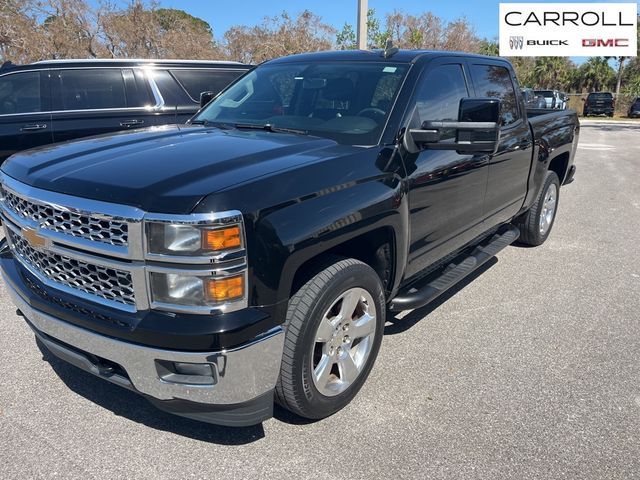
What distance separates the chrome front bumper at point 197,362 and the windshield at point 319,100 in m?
1.38

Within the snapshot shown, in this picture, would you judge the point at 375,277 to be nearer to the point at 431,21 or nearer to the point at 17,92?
the point at 17,92

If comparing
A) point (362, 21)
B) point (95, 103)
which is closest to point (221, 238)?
point (95, 103)

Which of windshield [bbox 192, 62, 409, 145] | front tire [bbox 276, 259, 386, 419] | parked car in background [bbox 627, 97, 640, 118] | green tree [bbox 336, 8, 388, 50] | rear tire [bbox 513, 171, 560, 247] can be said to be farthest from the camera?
parked car in background [bbox 627, 97, 640, 118]

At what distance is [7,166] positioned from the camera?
9.59ft

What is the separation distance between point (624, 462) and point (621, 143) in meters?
18.7

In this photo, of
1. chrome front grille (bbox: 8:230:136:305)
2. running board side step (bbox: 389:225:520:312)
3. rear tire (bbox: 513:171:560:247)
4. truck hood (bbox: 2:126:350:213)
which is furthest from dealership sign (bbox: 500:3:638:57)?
chrome front grille (bbox: 8:230:136:305)

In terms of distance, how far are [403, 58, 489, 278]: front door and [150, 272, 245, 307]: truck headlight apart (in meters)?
1.38

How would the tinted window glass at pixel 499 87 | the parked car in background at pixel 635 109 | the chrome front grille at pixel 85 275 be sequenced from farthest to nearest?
the parked car in background at pixel 635 109
the tinted window glass at pixel 499 87
the chrome front grille at pixel 85 275

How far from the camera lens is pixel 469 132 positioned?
3.02 metres

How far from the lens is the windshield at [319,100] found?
3.27m

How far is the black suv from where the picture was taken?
6.34 m

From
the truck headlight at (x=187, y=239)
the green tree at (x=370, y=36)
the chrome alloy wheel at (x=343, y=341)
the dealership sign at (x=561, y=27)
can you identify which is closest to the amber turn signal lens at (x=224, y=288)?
the truck headlight at (x=187, y=239)

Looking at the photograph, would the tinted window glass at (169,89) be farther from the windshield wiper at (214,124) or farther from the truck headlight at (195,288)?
the truck headlight at (195,288)

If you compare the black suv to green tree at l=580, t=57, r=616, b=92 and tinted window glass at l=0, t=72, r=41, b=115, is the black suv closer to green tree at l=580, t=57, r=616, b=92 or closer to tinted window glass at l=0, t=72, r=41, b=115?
tinted window glass at l=0, t=72, r=41, b=115
